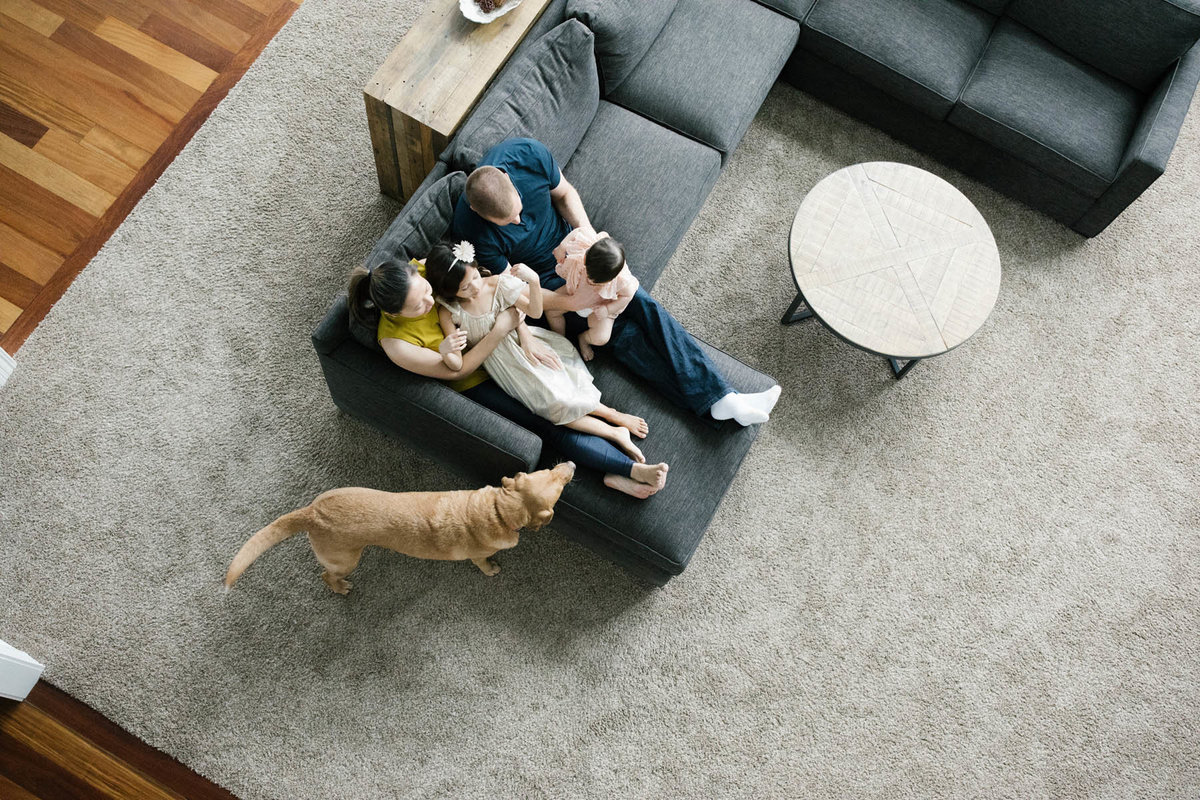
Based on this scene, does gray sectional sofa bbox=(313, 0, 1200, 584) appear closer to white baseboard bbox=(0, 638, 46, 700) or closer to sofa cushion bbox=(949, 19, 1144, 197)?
sofa cushion bbox=(949, 19, 1144, 197)

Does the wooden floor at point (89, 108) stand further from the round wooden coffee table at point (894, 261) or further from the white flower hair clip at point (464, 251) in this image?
the round wooden coffee table at point (894, 261)

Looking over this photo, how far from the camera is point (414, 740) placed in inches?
107

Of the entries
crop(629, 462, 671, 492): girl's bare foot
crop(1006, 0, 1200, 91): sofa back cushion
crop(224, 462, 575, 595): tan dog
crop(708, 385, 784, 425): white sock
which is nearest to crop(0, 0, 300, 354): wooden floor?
crop(224, 462, 575, 595): tan dog

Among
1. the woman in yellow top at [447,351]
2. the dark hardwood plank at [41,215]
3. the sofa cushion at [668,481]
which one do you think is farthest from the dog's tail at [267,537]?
the dark hardwood plank at [41,215]

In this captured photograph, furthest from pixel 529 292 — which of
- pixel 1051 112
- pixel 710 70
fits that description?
pixel 1051 112

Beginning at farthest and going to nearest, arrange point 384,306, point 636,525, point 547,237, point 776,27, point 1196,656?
1. point 776,27
2. point 1196,656
3. point 547,237
4. point 636,525
5. point 384,306

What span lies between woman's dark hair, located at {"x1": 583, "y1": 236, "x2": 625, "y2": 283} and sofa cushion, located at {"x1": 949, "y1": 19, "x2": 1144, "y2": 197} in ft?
6.03

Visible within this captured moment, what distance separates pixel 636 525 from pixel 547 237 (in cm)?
99

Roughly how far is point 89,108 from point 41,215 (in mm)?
501

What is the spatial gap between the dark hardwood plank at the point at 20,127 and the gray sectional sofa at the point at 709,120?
179 centimetres

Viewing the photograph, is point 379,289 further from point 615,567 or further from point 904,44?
point 904,44

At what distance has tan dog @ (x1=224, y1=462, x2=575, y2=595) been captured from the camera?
7.72ft

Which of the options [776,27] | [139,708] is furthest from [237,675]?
[776,27]

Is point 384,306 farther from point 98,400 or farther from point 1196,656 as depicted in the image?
point 1196,656
